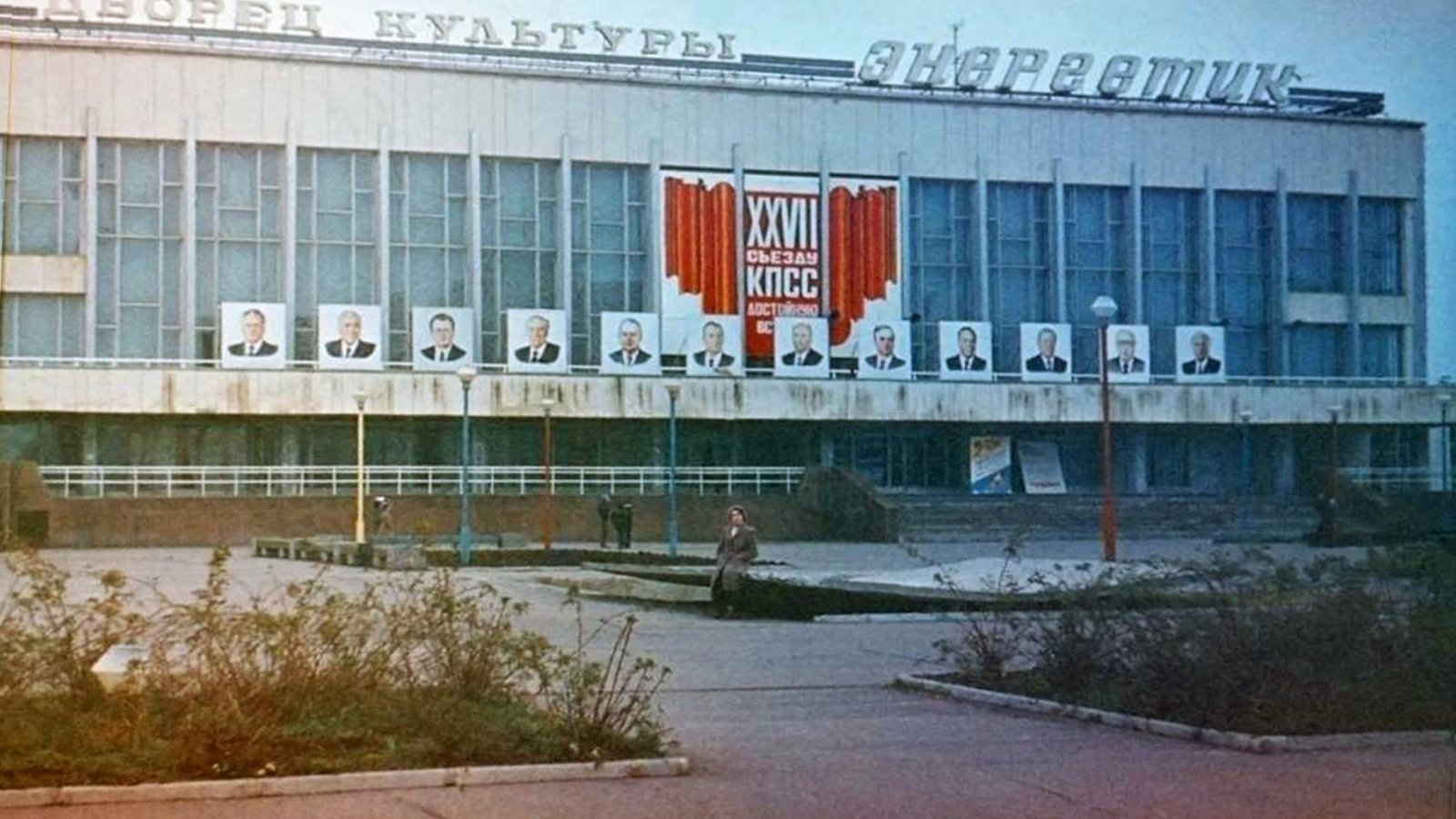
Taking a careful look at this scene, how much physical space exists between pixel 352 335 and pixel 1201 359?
1793 centimetres

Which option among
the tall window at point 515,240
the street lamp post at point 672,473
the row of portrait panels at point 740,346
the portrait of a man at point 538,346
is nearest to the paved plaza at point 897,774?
the row of portrait panels at point 740,346

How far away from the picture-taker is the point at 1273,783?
9914mm

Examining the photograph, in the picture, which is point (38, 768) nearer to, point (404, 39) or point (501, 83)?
point (404, 39)

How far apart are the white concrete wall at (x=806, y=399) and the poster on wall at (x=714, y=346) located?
41cm

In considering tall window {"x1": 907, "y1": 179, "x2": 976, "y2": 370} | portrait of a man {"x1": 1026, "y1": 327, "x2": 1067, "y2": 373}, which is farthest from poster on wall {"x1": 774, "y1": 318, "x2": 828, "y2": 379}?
portrait of a man {"x1": 1026, "y1": 327, "x2": 1067, "y2": 373}

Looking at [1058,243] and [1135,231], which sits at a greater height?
[1058,243]

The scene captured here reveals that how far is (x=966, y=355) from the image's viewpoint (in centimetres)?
4366

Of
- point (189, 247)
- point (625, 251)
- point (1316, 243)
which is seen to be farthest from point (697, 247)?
point (1316, 243)

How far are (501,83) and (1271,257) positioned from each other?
16733 millimetres

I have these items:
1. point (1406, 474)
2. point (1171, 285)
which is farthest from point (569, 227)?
point (1406, 474)

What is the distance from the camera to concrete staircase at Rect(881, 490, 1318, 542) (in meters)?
29.0

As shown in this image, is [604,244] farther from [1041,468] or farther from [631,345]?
[1041,468]

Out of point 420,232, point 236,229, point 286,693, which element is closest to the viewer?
point 286,693

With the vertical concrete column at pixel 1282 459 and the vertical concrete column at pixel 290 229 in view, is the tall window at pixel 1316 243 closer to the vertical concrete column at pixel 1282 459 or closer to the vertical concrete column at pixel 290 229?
the vertical concrete column at pixel 1282 459
